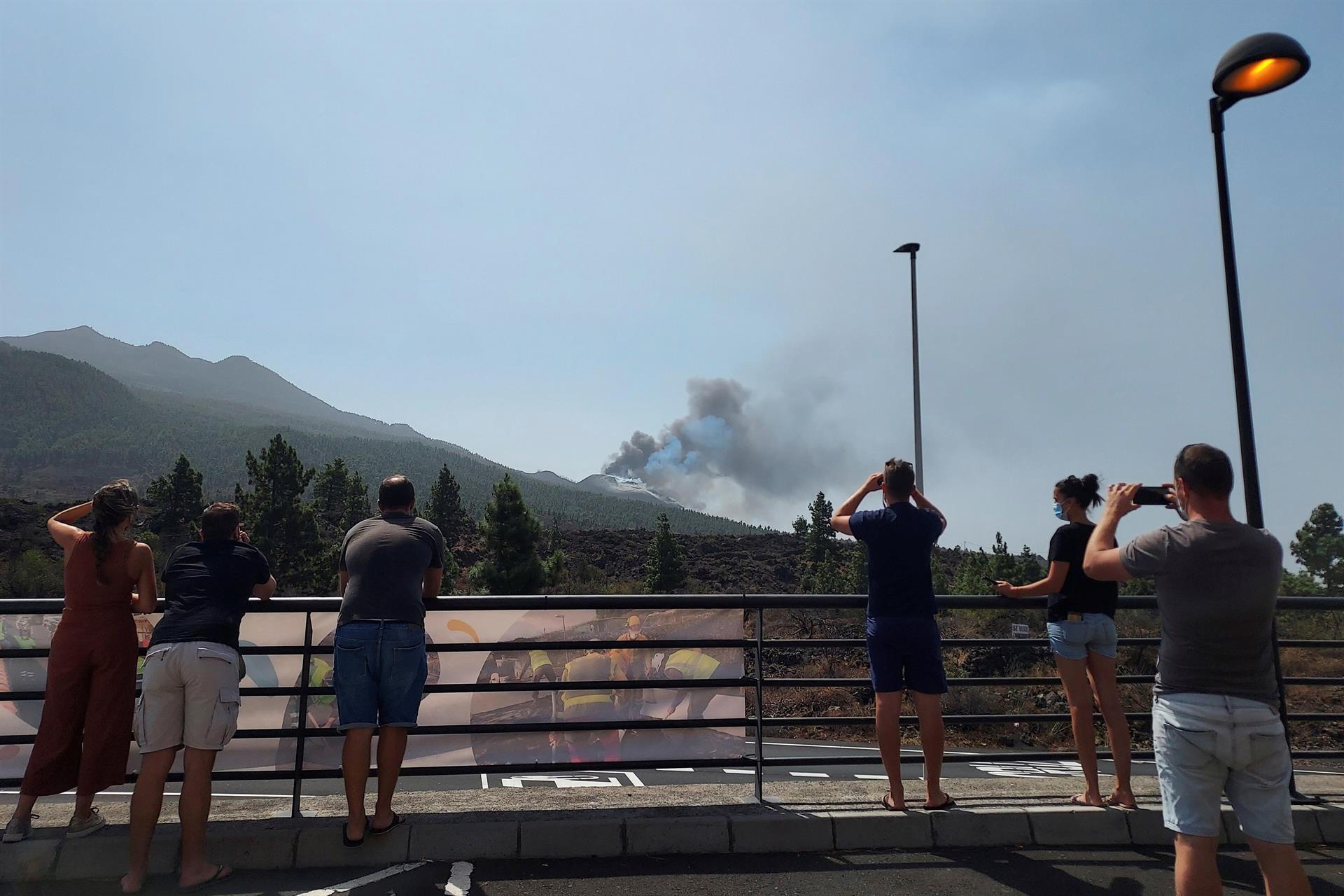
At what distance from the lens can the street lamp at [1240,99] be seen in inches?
229

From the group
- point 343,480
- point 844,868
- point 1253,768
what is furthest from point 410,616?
point 343,480

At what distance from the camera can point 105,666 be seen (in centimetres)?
455

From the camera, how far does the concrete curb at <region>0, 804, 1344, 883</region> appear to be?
4430 mm

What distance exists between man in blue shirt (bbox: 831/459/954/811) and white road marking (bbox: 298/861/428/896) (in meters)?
2.70

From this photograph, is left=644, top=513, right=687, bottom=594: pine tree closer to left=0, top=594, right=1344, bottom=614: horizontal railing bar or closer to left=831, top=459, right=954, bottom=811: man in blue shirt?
left=0, top=594, right=1344, bottom=614: horizontal railing bar

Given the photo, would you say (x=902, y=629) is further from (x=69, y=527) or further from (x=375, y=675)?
(x=69, y=527)

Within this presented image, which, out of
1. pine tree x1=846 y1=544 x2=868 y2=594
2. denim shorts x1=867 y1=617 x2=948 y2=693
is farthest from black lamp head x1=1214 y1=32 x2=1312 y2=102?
pine tree x1=846 y1=544 x2=868 y2=594

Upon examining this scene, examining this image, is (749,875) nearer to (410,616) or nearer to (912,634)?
(912,634)

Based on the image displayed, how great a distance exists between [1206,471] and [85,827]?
18.5 ft

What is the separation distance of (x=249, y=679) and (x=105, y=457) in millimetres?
212848

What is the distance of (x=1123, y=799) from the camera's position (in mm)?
5117

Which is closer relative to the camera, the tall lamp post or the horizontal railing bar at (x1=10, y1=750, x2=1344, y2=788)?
the horizontal railing bar at (x1=10, y1=750, x2=1344, y2=788)

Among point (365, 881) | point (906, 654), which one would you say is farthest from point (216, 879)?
point (906, 654)

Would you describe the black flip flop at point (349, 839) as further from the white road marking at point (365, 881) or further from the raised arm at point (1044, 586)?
the raised arm at point (1044, 586)
